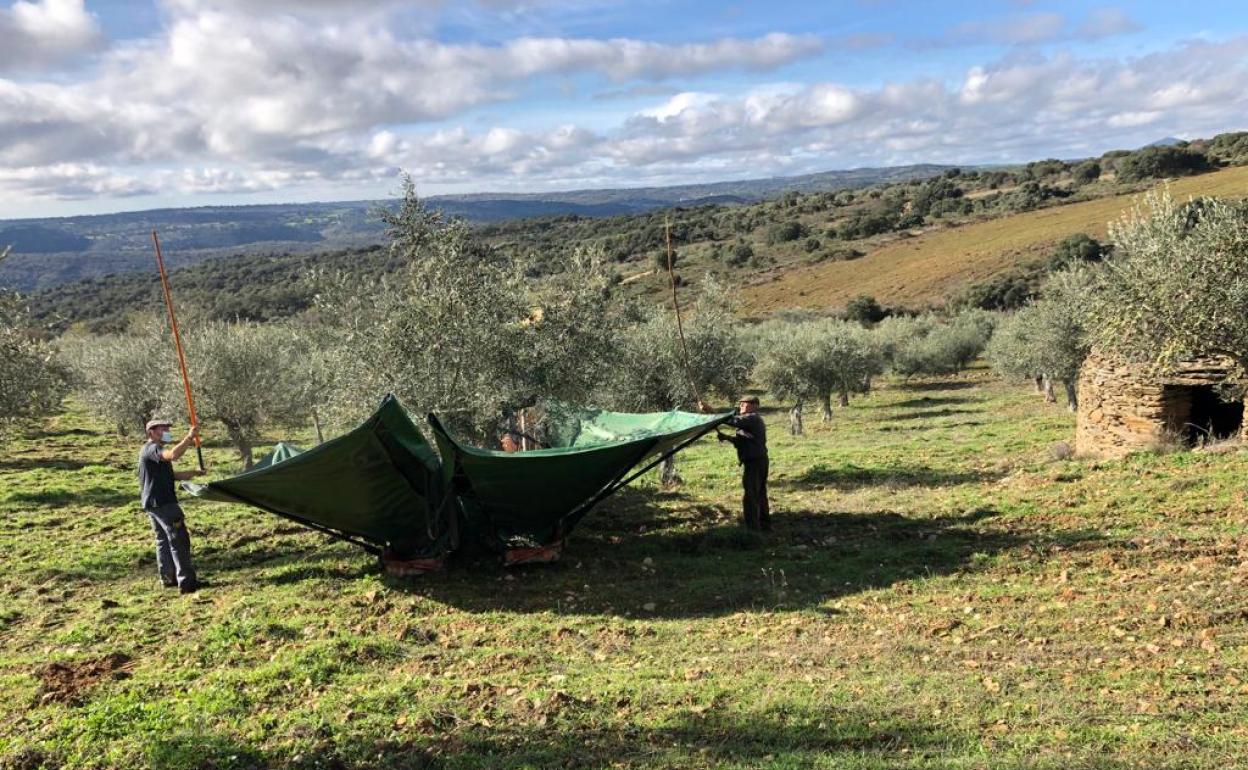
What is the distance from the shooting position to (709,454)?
23156 mm

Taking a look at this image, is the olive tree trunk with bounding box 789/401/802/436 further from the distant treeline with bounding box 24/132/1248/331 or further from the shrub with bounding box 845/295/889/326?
the distant treeline with bounding box 24/132/1248/331

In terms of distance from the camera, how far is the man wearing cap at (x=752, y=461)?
11.6 meters

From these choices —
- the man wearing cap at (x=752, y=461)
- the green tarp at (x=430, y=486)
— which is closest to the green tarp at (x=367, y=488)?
the green tarp at (x=430, y=486)

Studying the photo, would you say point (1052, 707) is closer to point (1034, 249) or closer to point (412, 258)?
point (412, 258)

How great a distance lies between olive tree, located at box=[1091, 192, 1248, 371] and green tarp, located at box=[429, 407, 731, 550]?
7265 mm

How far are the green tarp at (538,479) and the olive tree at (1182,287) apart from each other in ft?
23.8

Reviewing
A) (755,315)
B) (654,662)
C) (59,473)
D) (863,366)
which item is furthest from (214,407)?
(755,315)

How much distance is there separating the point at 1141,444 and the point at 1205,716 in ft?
37.1

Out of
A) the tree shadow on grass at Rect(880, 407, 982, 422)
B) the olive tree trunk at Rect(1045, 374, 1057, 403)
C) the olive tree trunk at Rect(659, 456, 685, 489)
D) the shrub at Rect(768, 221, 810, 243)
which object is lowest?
the tree shadow on grass at Rect(880, 407, 982, 422)

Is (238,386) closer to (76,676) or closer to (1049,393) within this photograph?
(76,676)

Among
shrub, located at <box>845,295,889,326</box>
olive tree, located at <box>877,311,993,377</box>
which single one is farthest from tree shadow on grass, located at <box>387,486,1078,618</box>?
shrub, located at <box>845,295,889,326</box>

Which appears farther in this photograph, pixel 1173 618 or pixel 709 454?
pixel 709 454

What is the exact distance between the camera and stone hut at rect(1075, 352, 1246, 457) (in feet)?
47.4

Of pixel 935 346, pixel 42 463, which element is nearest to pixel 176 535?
pixel 42 463
